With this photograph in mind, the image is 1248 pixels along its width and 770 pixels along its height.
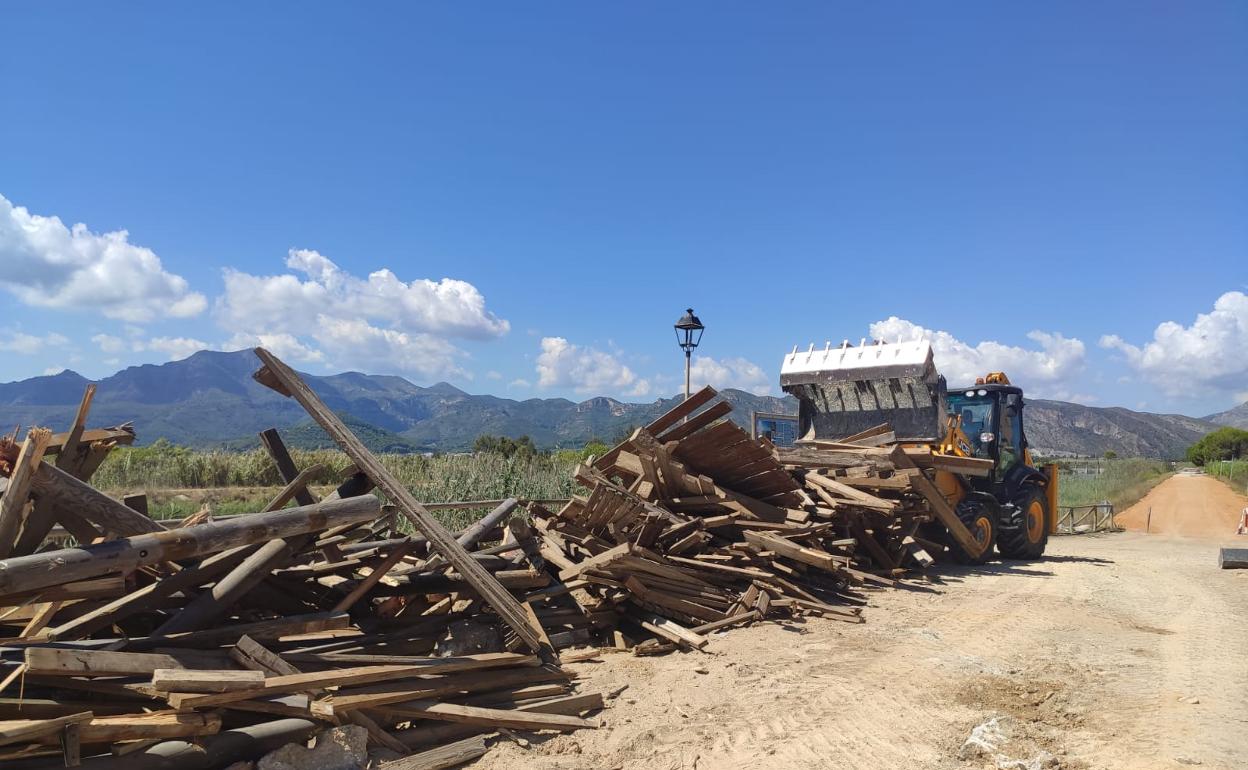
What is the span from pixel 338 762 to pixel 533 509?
17.2ft

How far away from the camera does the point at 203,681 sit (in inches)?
155

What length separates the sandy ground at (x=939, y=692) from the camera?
15.9 ft

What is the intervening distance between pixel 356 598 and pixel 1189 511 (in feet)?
109

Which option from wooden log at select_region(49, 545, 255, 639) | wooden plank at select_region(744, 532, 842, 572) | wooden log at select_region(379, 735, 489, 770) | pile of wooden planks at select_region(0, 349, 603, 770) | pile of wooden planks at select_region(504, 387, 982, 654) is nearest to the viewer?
pile of wooden planks at select_region(0, 349, 603, 770)

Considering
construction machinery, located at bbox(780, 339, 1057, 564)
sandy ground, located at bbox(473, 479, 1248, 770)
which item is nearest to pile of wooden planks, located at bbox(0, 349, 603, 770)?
sandy ground, located at bbox(473, 479, 1248, 770)

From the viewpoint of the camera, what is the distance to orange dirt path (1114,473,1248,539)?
24203 mm

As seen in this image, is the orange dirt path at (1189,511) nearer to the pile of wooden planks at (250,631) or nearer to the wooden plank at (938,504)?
the wooden plank at (938,504)

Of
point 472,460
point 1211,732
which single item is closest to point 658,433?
point 1211,732

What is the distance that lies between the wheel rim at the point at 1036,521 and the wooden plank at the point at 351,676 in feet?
39.3

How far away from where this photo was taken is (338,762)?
424cm

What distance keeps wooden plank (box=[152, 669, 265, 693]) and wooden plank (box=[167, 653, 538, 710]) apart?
0.10 feet

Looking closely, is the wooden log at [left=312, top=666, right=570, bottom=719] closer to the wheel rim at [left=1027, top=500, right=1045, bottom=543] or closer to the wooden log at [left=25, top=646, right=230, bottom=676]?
the wooden log at [left=25, top=646, right=230, bottom=676]

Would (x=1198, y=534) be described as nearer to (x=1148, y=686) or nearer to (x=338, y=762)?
(x=1148, y=686)

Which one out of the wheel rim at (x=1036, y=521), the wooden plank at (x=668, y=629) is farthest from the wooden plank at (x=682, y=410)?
the wheel rim at (x=1036, y=521)
